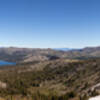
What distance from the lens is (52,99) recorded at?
41906 mm

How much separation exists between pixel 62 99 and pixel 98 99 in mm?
10869

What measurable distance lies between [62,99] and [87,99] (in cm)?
793

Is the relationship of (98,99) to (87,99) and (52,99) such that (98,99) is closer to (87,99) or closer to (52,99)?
(87,99)

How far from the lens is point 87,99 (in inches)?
1428

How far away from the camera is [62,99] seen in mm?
39781

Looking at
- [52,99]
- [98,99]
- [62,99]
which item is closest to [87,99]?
[98,99]

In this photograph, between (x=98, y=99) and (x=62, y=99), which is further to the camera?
(x=62, y=99)

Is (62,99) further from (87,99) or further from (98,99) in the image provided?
(98,99)

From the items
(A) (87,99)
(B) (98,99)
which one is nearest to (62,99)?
(A) (87,99)

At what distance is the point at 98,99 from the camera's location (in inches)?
1432

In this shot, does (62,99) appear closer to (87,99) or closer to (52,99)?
(52,99)

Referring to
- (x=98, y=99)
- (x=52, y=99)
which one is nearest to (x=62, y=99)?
(x=52, y=99)

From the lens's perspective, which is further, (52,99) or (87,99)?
(52,99)
